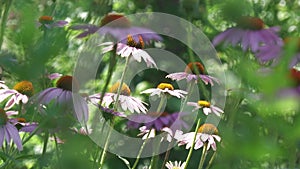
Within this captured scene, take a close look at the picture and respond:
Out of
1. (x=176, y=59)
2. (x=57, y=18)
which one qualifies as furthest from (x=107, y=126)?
(x=176, y=59)

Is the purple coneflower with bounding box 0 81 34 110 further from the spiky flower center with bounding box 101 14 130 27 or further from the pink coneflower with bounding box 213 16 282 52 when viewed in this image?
the pink coneflower with bounding box 213 16 282 52

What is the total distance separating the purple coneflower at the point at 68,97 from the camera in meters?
0.31

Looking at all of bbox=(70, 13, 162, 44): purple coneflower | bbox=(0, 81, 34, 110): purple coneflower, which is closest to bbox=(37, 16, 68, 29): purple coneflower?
bbox=(70, 13, 162, 44): purple coneflower

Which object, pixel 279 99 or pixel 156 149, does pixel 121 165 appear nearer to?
pixel 156 149

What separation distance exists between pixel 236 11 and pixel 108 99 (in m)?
0.54

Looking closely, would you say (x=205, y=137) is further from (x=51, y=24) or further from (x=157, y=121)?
(x=51, y=24)

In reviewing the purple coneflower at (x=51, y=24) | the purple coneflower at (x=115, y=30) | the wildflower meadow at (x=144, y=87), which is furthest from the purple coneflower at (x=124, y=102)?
the purple coneflower at (x=51, y=24)

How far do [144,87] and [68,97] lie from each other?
1.13 m

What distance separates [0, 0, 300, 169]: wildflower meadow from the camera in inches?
6.7

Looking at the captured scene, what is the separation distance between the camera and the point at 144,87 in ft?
4.82

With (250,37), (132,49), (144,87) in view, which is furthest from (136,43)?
(144,87)

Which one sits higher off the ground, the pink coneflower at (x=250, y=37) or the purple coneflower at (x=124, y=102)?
the pink coneflower at (x=250, y=37)

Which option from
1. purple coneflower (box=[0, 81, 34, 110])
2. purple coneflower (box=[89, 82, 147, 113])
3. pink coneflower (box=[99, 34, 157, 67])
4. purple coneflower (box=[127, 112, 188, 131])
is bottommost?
purple coneflower (box=[127, 112, 188, 131])

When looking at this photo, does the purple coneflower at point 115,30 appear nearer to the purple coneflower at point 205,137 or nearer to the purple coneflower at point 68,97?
the purple coneflower at point 68,97
